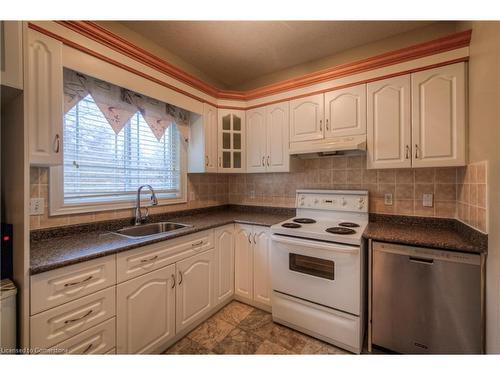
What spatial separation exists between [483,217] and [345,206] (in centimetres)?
95

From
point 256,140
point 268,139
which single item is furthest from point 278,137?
point 256,140

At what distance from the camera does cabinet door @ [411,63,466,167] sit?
1.52m

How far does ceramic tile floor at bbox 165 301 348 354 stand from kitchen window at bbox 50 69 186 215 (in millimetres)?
1219

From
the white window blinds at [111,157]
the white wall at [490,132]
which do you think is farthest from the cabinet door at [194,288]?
the white wall at [490,132]

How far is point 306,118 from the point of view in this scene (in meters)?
2.14

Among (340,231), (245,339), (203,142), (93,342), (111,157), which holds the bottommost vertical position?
(245,339)

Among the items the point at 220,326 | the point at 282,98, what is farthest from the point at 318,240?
the point at 282,98

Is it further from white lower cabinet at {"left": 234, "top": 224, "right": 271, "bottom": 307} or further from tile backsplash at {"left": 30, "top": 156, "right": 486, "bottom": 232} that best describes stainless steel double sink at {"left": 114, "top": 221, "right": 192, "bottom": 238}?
white lower cabinet at {"left": 234, "top": 224, "right": 271, "bottom": 307}

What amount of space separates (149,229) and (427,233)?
7.41 ft

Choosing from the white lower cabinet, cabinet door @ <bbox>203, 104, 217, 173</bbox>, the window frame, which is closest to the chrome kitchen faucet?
the window frame

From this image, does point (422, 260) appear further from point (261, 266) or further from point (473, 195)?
point (261, 266)

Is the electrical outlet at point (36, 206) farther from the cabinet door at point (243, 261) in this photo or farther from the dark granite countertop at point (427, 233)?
the dark granite countertop at point (427, 233)

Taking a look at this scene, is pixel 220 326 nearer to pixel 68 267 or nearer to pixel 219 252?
pixel 219 252

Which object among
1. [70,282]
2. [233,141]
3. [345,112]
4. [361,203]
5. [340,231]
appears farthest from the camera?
[233,141]
